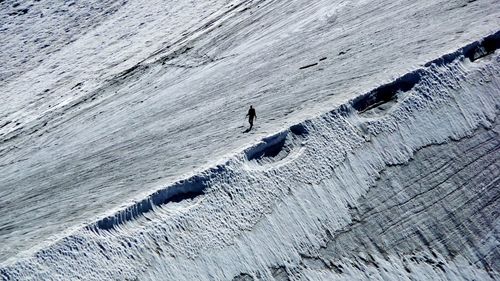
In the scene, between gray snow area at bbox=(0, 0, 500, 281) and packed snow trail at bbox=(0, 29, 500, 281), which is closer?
packed snow trail at bbox=(0, 29, 500, 281)

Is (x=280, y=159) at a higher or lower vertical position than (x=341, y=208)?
higher

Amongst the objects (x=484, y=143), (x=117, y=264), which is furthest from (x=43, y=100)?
(x=484, y=143)

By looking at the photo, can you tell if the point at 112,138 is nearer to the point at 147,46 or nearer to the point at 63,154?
the point at 63,154

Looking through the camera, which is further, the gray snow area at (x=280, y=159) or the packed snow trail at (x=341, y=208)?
the gray snow area at (x=280, y=159)

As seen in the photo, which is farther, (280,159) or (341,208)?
(280,159)
